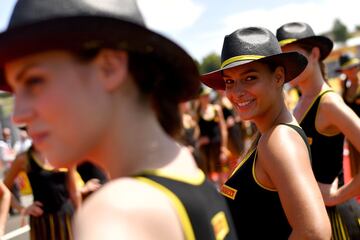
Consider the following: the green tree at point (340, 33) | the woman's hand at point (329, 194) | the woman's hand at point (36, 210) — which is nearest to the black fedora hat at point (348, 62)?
the woman's hand at point (329, 194)

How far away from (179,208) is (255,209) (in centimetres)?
98

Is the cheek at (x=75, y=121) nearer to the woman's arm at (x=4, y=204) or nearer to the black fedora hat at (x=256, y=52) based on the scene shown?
the black fedora hat at (x=256, y=52)

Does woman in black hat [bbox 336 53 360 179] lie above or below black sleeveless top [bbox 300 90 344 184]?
below

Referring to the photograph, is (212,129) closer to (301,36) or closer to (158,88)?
(301,36)

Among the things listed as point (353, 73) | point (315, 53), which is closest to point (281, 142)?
point (315, 53)

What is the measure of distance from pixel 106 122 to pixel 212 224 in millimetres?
377

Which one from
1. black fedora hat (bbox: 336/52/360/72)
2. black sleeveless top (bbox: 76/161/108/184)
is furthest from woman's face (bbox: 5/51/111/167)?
black fedora hat (bbox: 336/52/360/72)

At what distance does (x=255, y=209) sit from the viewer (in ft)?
6.18

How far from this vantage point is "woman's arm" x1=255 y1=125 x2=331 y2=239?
1673 mm

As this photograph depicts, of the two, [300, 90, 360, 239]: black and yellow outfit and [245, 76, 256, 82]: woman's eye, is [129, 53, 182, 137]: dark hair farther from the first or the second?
[300, 90, 360, 239]: black and yellow outfit

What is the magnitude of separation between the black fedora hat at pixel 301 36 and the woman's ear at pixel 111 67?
2.38 metres

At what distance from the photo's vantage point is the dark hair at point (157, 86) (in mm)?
1098

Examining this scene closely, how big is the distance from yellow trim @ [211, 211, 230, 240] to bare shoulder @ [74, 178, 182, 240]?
0.23m

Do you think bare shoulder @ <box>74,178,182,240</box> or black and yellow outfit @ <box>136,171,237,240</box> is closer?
bare shoulder @ <box>74,178,182,240</box>
